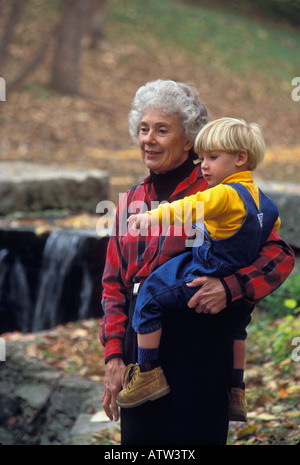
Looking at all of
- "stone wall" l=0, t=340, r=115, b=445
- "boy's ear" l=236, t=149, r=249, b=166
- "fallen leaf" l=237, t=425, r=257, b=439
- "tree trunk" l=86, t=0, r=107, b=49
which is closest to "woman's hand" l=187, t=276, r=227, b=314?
"boy's ear" l=236, t=149, r=249, b=166

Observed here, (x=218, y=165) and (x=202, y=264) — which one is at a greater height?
(x=218, y=165)

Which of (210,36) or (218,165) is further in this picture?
(210,36)

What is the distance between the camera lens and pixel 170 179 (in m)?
2.73

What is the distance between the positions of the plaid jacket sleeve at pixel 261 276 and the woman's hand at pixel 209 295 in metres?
0.03

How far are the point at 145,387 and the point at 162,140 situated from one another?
0.98 metres

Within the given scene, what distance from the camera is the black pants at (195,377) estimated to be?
2.52 m

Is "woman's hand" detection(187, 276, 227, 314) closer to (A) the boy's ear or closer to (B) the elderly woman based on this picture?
(B) the elderly woman

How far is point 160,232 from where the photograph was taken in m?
2.63

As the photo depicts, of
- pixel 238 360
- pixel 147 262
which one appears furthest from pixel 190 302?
pixel 238 360

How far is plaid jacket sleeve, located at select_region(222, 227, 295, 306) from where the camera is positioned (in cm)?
240

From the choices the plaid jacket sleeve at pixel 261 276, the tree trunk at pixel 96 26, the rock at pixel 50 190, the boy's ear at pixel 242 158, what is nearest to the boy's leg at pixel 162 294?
the plaid jacket sleeve at pixel 261 276

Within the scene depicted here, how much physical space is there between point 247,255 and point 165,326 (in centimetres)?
44

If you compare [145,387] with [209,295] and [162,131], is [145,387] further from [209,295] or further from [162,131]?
[162,131]

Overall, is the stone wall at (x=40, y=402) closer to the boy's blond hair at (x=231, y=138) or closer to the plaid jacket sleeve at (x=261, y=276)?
the plaid jacket sleeve at (x=261, y=276)
